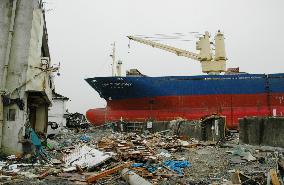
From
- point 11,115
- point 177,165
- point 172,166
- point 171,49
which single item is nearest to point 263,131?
point 177,165

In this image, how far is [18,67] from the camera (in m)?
12.0

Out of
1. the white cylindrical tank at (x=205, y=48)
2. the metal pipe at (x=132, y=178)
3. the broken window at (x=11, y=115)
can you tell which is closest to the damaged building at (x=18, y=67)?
the broken window at (x=11, y=115)

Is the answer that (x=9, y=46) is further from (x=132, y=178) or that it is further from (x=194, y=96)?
(x=194, y=96)

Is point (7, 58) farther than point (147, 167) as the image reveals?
Yes

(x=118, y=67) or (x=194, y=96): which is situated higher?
(x=118, y=67)

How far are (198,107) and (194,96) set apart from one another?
1182 mm

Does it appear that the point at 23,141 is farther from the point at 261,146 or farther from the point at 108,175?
the point at 261,146

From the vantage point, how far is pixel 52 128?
24094 mm

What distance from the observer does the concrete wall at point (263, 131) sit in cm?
1162

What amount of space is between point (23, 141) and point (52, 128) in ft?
42.3

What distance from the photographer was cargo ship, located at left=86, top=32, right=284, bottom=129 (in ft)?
98.2

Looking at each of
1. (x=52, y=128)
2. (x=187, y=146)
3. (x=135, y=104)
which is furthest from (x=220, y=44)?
(x=187, y=146)

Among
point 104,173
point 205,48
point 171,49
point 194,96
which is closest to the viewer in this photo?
point 104,173

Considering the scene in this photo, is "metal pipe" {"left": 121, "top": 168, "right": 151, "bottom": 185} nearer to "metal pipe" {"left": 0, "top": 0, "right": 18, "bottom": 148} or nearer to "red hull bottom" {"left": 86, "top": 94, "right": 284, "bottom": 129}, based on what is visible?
"metal pipe" {"left": 0, "top": 0, "right": 18, "bottom": 148}
